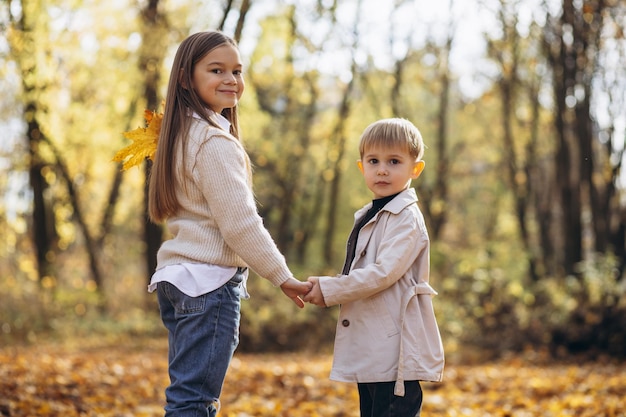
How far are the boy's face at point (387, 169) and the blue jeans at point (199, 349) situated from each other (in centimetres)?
79

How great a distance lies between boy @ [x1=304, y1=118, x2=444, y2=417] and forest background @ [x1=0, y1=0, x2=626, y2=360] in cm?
245

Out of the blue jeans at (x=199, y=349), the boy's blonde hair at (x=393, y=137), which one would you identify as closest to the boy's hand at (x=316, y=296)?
the blue jeans at (x=199, y=349)

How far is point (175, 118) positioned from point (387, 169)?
36.1 inches

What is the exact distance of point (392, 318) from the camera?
3098 millimetres

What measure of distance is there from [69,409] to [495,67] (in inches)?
655

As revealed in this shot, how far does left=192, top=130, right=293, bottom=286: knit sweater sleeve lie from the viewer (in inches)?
114

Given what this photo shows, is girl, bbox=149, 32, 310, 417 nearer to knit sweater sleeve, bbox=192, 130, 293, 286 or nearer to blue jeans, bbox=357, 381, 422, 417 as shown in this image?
knit sweater sleeve, bbox=192, 130, 293, 286

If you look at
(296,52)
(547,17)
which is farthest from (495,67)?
(547,17)

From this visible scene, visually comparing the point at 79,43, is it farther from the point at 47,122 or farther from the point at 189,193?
the point at 189,193

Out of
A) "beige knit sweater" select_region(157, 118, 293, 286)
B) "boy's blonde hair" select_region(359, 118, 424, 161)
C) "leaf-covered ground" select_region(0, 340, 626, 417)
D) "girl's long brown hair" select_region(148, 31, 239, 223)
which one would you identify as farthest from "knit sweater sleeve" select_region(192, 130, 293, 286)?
"leaf-covered ground" select_region(0, 340, 626, 417)

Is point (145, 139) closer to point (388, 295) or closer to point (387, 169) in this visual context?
point (387, 169)

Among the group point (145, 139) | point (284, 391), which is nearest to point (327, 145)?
point (284, 391)

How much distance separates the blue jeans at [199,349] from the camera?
2863 mm

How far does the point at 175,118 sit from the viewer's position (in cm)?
311
